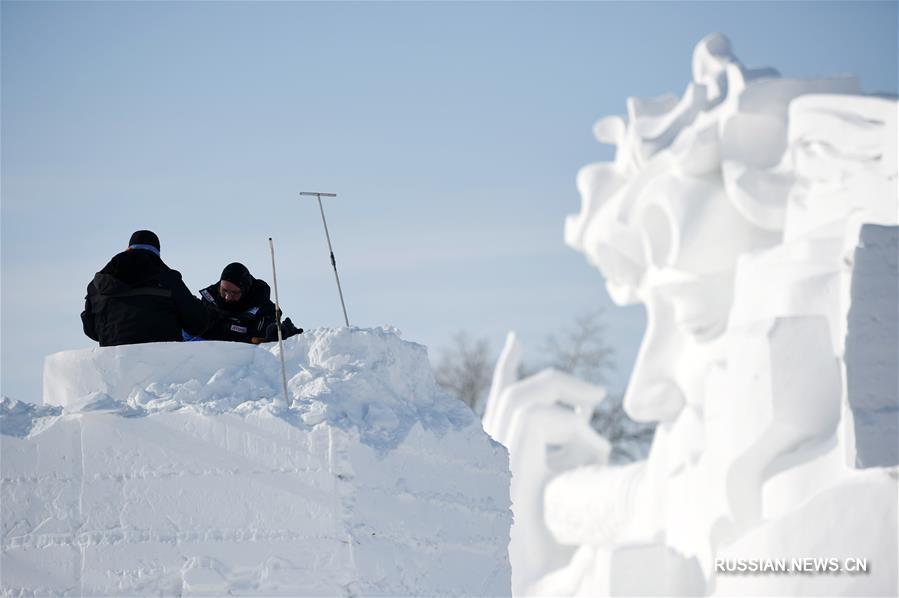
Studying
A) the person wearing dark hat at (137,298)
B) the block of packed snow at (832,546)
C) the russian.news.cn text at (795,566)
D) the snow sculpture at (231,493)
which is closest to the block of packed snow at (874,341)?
the block of packed snow at (832,546)

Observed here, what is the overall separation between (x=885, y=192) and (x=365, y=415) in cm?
759

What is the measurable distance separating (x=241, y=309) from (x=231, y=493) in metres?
1.62

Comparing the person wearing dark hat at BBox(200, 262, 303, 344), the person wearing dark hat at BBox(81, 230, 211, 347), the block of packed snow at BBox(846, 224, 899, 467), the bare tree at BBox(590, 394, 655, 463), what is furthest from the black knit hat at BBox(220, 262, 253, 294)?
the bare tree at BBox(590, 394, 655, 463)

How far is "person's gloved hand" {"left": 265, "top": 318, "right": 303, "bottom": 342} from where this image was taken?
20.9ft

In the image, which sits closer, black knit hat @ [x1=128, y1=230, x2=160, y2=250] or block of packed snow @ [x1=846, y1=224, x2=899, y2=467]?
black knit hat @ [x1=128, y1=230, x2=160, y2=250]

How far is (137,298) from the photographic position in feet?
19.6

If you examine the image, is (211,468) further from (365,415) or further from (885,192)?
(885,192)

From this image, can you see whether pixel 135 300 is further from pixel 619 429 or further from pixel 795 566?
pixel 619 429

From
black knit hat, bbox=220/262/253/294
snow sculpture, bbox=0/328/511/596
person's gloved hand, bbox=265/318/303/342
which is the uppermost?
black knit hat, bbox=220/262/253/294

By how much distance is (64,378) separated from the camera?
5695 millimetres

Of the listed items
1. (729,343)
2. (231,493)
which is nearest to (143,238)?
(231,493)

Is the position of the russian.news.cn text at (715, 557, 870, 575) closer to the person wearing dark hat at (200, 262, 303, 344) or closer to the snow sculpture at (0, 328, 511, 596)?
the snow sculpture at (0, 328, 511, 596)

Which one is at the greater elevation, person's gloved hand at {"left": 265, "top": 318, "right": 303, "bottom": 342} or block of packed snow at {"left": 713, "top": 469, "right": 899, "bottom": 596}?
person's gloved hand at {"left": 265, "top": 318, "right": 303, "bottom": 342}

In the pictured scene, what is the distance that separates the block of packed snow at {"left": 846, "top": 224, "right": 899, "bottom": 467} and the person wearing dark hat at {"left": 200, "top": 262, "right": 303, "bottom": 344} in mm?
5052
